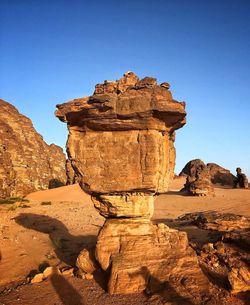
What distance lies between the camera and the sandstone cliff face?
31891mm

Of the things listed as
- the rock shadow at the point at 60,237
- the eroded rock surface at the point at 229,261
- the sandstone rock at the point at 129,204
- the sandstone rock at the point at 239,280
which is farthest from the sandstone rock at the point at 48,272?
the sandstone rock at the point at 239,280

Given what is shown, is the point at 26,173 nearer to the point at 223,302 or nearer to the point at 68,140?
the point at 68,140

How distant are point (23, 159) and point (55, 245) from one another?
25.7 m

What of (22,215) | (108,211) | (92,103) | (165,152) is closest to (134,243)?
(108,211)

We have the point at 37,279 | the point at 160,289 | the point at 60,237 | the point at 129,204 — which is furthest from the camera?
the point at 60,237

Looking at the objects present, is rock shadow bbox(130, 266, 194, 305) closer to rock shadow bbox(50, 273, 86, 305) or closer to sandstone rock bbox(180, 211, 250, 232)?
rock shadow bbox(50, 273, 86, 305)

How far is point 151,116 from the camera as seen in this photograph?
8.08 m

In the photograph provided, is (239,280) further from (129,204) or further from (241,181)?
(241,181)

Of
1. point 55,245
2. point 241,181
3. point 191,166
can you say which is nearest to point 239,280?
point 55,245

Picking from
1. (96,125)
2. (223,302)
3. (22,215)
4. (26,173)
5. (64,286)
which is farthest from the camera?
(26,173)

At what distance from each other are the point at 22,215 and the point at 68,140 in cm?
1282

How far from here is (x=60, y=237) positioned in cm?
1354

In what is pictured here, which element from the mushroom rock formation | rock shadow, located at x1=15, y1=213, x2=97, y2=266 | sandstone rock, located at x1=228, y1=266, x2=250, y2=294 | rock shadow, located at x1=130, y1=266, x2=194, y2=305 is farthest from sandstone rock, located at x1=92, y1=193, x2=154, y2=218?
sandstone rock, located at x1=228, y1=266, x2=250, y2=294

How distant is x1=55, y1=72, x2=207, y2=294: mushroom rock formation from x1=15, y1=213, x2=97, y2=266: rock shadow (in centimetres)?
264
